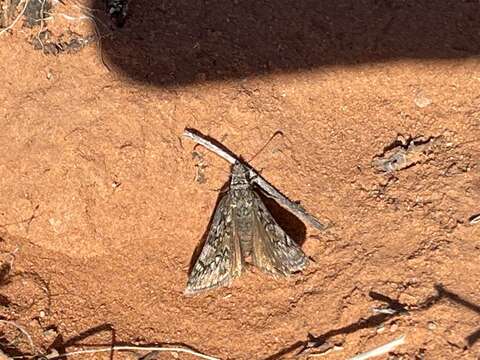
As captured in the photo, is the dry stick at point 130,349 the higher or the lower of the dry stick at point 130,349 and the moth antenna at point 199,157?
the lower

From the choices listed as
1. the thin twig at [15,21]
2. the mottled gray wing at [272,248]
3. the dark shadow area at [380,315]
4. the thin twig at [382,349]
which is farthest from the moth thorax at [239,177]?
the thin twig at [15,21]

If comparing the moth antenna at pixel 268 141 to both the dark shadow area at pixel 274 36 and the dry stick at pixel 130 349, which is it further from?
the dry stick at pixel 130 349

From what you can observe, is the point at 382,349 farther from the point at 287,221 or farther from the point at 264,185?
the point at 264,185

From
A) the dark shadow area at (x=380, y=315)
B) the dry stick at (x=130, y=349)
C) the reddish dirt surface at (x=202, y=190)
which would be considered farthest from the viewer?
the reddish dirt surface at (x=202, y=190)

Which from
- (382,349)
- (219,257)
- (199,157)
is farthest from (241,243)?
(382,349)

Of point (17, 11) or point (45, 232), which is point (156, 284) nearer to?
point (45, 232)

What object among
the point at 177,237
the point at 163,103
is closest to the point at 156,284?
the point at 177,237
